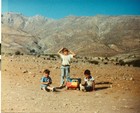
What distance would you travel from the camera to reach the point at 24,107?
913 cm

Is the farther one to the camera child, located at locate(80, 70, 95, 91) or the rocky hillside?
the rocky hillside

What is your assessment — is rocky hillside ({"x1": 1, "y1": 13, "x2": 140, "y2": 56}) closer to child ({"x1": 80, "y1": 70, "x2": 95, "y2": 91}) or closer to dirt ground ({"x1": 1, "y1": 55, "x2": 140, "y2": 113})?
dirt ground ({"x1": 1, "y1": 55, "x2": 140, "y2": 113})

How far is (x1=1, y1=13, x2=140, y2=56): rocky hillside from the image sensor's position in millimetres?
75875

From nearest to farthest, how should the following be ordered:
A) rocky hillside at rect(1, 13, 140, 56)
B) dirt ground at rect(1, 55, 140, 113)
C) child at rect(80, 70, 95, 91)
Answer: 1. dirt ground at rect(1, 55, 140, 113)
2. child at rect(80, 70, 95, 91)
3. rocky hillside at rect(1, 13, 140, 56)

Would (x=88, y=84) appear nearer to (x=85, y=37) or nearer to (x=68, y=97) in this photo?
(x=68, y=97)

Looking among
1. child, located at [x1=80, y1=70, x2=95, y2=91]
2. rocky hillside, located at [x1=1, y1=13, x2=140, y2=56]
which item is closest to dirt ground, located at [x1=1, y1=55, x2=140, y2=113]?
child, located at [x1=80, y1=70, x2=95, y2=91]

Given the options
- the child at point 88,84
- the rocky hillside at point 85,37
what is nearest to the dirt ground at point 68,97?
the child at point 88,84

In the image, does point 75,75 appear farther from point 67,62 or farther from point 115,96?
point 115,96

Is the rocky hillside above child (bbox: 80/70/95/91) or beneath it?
above

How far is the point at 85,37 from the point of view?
286ft

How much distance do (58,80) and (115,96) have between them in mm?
3370

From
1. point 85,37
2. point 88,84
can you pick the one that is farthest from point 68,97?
point 85,37

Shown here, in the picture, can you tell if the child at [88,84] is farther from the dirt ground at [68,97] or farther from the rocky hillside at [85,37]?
the rocky hillside at [85,37]

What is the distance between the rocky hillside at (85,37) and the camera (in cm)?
7588
